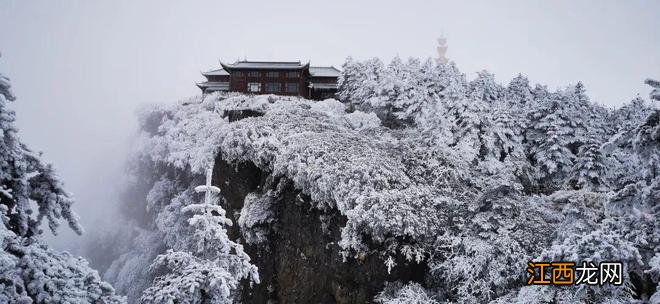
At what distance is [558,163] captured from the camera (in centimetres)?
3075

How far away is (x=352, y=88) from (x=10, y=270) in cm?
4236

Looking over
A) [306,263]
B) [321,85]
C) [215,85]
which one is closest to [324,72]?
[321,85]

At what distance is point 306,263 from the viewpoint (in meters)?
24.9

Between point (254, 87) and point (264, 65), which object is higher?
point (264, 65)

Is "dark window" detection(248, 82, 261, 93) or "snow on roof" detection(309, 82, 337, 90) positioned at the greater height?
"snow on roof" detection(309, 82, 337, 90)

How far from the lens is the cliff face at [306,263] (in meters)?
21.5

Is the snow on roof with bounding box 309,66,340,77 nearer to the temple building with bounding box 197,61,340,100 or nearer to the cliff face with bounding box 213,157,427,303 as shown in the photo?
the temple building with bounding box 197,61,340,100

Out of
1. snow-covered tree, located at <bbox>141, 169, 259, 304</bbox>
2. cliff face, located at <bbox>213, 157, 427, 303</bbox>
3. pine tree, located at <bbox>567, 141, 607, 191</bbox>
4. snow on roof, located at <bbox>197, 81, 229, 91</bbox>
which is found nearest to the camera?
snow-covered tree, located at <bbox>141, 169, 259, 304</bbox>

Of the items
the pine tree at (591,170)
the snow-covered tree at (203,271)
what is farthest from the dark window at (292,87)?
the snow-covered tree at (203,271)

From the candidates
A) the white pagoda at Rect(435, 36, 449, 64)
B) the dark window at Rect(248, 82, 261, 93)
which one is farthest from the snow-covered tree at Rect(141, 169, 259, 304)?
the white pagoda at Rect(435, 36, 449, 64)

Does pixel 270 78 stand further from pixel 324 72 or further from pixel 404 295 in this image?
pixel 404 295

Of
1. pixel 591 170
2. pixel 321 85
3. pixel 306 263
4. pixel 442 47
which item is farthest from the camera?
pixel 442 47

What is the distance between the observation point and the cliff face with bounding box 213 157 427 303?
21.5 meters

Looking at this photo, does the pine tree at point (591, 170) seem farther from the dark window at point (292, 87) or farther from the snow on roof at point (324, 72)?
the snow on roof at point (324, 72)
